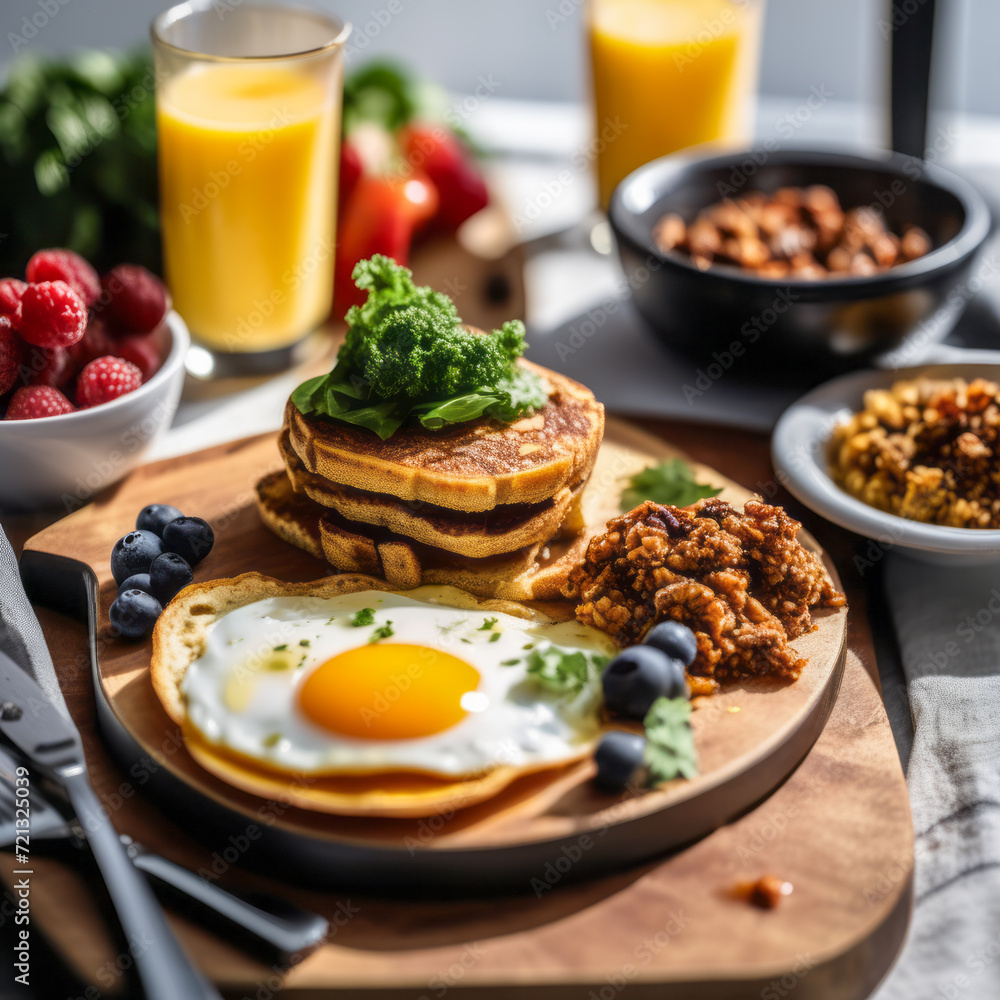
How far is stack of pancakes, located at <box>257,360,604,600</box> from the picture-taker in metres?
2.38

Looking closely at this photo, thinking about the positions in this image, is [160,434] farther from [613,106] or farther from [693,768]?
[613,106]

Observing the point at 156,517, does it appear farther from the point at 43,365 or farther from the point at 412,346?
the point at 412,346

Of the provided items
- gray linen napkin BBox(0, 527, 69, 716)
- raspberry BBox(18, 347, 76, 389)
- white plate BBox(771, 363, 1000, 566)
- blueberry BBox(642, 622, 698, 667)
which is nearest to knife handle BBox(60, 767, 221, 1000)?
gray linen napkin BBox(0, 527, 69, 716)

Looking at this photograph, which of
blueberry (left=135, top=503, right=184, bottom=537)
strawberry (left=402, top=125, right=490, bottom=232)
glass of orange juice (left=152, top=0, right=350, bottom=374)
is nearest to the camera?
blueberry (left=135, top=503, right=184, bottom=537)

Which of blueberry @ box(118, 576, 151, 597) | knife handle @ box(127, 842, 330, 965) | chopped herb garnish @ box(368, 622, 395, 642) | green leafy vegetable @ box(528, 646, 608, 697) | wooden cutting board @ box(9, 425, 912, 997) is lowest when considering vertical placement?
wooden cutting board @ box(9, 425, 912, 997)

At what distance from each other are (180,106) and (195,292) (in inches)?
23.3

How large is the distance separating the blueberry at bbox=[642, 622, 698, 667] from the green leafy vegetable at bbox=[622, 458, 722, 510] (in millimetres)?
657

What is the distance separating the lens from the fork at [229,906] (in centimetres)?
175

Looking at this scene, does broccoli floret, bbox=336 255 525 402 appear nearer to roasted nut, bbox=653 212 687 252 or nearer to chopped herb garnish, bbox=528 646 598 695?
chopped herb garnish, bbox=528 646 598 695

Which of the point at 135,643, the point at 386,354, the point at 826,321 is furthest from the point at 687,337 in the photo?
the point at 135,643

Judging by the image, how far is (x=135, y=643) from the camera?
7.57ft

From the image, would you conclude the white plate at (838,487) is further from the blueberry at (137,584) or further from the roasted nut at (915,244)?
the blueberry at (137,584)

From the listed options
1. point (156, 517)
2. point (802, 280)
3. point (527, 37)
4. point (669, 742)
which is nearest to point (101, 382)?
point (156, 517)

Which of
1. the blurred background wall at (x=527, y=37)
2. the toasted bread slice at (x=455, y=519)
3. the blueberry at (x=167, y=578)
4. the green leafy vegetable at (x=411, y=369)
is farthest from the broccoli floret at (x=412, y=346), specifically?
the blurred background wall at (x=527, y=37)
